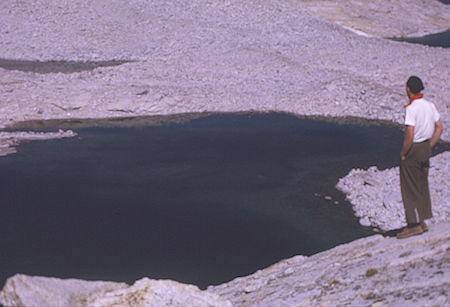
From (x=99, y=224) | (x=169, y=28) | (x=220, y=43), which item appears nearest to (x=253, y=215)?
(x=99, y=224)

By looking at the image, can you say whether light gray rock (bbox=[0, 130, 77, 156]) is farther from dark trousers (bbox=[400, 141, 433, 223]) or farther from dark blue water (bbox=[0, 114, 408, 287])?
dark trousers (bbox=[400, 141, 433, 223])

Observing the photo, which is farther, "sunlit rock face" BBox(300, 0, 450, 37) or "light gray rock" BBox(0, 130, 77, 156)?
"sunlit rock face" BBox(300, 0, 450, 37)

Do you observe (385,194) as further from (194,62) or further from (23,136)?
(194,62)

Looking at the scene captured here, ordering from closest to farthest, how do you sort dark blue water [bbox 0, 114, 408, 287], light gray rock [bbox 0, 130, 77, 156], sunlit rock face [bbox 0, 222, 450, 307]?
sunlit rock face [bbox 0, 222, 450, 307]
dark blue water [bbox 0, 114, 408, 287]
light gray rock [bbox 0, 130, 77, 156]

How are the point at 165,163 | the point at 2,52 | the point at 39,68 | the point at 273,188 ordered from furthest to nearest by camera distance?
the point at 2,52 → the point at 39,68 → the point at 165,163 → the point at 273,188

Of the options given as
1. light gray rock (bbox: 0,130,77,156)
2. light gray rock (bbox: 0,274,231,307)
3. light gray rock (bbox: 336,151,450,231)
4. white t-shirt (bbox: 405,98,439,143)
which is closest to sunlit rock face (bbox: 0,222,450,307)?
light gray rock (bbox: 0,274,231,307)

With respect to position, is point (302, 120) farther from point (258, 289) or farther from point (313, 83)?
point (258, 289)
